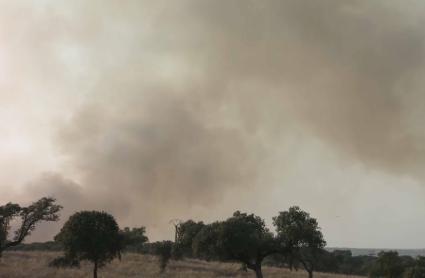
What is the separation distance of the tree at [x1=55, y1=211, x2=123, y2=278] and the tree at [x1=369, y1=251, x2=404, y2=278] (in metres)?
42.9

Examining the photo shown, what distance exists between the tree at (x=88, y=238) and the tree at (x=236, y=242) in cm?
1145

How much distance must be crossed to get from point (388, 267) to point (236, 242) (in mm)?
32140

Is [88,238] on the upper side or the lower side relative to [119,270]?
upper

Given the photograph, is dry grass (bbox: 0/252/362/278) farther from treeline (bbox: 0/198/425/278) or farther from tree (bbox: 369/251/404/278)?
tree (bbox: 369/251/404/278)

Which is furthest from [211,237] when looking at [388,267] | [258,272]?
[388,267]

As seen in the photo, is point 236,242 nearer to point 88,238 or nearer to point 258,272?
point 258,272

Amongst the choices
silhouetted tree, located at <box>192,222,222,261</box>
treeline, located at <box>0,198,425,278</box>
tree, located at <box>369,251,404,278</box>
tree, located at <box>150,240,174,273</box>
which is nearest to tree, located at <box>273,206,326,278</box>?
treeline, located at <box>0,198,425,278</box>

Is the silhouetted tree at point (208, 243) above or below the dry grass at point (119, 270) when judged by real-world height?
above

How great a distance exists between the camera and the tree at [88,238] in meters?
54.3

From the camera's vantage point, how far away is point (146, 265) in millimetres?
76875

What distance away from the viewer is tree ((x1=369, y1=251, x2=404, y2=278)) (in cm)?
7031

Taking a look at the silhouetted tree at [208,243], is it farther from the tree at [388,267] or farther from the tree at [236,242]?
the tree at [388,267]

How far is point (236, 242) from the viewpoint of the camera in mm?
52781

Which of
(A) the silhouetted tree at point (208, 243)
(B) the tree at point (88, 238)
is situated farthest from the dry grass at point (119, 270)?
(A) the silhouetted tree at point (208, 243)
